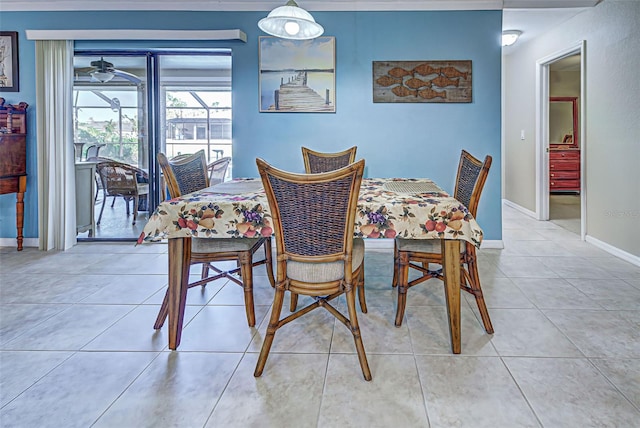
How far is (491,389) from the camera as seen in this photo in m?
1.57

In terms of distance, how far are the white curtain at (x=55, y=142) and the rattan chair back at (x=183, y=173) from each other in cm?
207

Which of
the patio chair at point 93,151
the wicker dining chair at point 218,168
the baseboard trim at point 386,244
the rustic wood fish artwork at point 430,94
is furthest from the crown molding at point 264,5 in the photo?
the baseboard trim at point 386,244

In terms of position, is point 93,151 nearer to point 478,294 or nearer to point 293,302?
point 293,302

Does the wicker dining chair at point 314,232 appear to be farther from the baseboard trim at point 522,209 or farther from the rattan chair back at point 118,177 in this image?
the baseboard trim at point 522,209

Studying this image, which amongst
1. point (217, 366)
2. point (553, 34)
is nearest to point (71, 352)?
point (217, 366)

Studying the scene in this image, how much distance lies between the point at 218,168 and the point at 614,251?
3.86 metres

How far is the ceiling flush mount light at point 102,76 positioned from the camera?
13.7ft

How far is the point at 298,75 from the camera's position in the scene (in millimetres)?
3900

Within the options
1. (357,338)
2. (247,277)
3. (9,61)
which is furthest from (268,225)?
(9,61)

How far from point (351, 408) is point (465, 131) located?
123 inches

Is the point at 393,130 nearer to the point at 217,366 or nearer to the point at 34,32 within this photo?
the point at 217,366

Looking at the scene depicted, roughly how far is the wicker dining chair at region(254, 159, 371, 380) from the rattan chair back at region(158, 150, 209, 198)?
801mm

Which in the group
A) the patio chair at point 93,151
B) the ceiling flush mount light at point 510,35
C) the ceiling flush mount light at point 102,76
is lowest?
the patio chair at point 93,151

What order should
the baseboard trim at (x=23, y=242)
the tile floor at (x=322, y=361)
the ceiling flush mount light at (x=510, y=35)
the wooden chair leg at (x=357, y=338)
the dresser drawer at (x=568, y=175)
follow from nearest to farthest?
1. the tile floor at (x=322, y=361)
2. the wooden chair leg at (x=357, y=338)
3. the baseboard trim at (x=23, y=242)
4. the ceiling flush mount light at (x=510, y=35)
5. the dresser drawer at (x=568, y=175)
